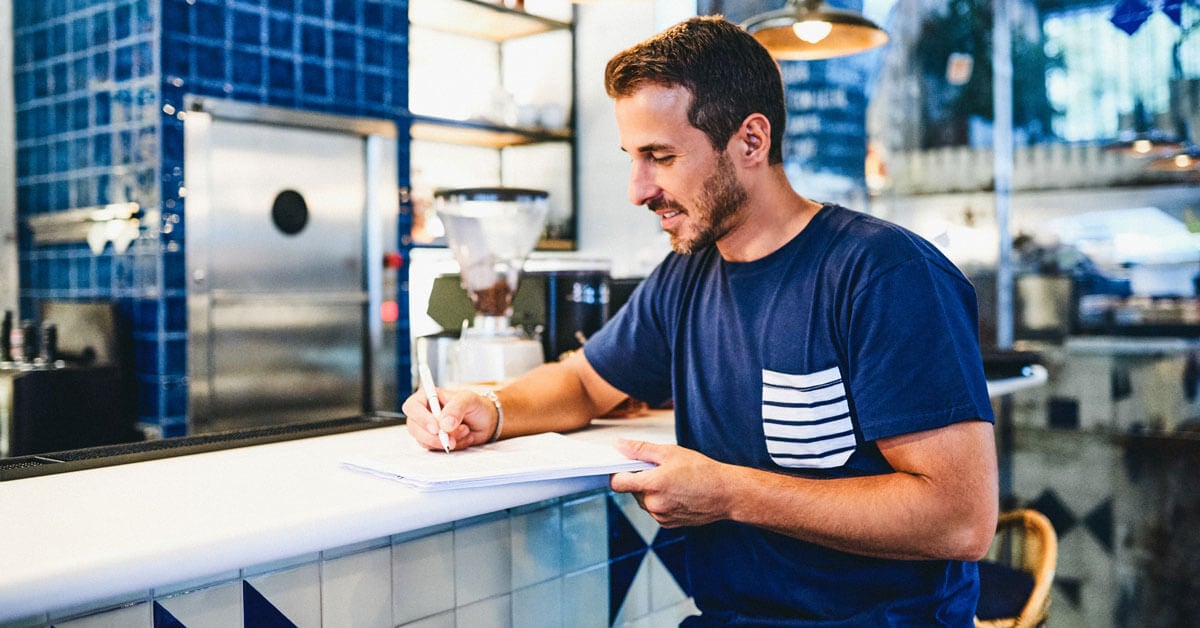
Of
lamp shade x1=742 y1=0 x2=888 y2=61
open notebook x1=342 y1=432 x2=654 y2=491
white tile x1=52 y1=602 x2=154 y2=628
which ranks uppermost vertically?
lamp shade x1=742 y1=0 x2=888 y2=61

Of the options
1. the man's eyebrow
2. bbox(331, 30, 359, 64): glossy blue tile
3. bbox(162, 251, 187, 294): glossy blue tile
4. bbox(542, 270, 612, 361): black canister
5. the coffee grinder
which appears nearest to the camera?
the man's eyebrow

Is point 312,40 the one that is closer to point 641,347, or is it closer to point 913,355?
point 641,347

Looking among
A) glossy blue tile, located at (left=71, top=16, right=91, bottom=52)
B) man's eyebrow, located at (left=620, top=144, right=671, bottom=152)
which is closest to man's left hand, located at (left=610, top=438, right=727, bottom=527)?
man's eyebrow, located at (left=620, top=144, right=671, bottom=152)

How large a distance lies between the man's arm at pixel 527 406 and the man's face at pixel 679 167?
0.34 metres

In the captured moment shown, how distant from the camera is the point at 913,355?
1.20 metres

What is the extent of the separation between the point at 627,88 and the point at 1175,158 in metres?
3.41

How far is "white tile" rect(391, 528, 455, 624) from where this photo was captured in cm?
133

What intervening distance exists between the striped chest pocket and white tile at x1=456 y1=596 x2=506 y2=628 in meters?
0.49

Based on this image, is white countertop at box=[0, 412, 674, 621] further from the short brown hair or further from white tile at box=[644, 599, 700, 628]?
white tile at box=[644, 599, 700, 628]

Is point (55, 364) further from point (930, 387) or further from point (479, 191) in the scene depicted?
point (930, 387)

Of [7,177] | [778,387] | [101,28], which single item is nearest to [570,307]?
[778,387]

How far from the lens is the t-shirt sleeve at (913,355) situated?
3.86ft

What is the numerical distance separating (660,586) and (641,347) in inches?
20.1

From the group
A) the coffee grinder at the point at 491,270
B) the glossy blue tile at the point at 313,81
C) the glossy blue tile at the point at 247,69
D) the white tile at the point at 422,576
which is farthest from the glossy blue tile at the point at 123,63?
the white tile at the point at 422,576
